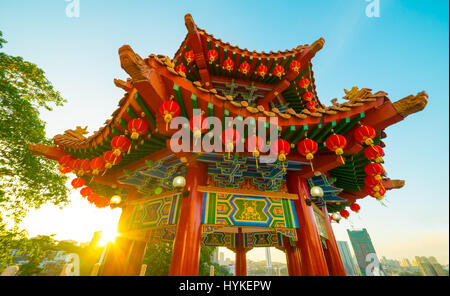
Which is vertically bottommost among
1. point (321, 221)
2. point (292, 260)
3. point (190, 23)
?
point (292, 260)

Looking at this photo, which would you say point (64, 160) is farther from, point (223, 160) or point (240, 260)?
point (240, 260)

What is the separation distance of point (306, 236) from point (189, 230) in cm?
263

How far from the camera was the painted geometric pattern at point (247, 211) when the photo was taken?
403 centimetres

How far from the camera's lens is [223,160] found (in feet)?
14.5

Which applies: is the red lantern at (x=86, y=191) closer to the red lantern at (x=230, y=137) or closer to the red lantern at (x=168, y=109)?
the red lantern at (x=168, y=109)

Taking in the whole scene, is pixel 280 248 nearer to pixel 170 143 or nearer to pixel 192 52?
pixel 170 143

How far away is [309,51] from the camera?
656 centimetres

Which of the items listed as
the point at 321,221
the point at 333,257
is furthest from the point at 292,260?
the point at 321,221

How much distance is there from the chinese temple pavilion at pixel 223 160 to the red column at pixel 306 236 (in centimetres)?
2

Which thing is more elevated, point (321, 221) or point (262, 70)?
point (262, 70)

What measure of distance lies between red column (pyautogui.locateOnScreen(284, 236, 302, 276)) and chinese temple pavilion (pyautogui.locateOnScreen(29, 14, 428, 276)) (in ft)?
0.09
